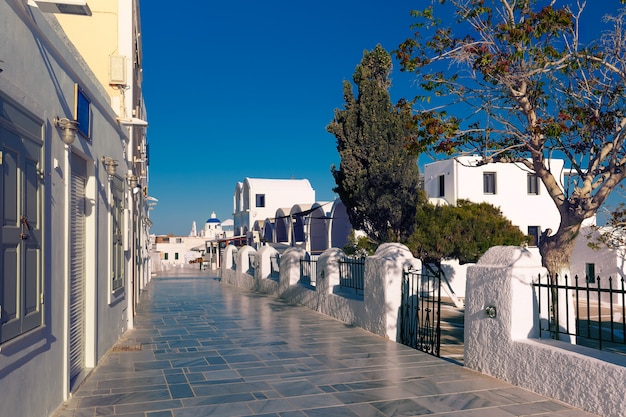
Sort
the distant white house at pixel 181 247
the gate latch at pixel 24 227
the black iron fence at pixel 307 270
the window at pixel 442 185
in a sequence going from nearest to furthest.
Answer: the gate latch at pixel 24 227 → the black iron fence at pixel 307 270 → the window at pixel 442 185 → the distant white house at pixel 181 247

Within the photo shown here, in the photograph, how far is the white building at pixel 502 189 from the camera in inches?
1154

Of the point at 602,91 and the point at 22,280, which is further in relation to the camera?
the point at 602,91

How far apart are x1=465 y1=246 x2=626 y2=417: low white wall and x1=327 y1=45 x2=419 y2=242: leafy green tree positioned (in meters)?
9.79

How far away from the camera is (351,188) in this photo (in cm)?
1759

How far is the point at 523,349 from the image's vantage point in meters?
6.57

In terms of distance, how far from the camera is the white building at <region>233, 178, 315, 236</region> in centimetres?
5022

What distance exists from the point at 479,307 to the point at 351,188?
10459 mm

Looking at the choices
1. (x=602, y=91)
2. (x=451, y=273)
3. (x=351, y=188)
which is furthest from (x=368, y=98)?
(x=451, y=273)

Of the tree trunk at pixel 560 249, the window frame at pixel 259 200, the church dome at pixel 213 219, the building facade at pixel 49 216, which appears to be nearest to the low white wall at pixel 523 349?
the tree trunk at pixel 560 249

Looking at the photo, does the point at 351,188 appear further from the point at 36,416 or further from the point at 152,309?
the point at 36,416

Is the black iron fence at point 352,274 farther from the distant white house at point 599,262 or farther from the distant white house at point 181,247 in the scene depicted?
the distant white house at point 181,247

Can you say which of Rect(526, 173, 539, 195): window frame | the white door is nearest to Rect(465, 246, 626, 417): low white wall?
the white door

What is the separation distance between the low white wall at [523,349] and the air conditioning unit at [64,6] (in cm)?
564

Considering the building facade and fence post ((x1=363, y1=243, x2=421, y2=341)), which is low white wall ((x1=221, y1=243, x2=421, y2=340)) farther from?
the building facade
